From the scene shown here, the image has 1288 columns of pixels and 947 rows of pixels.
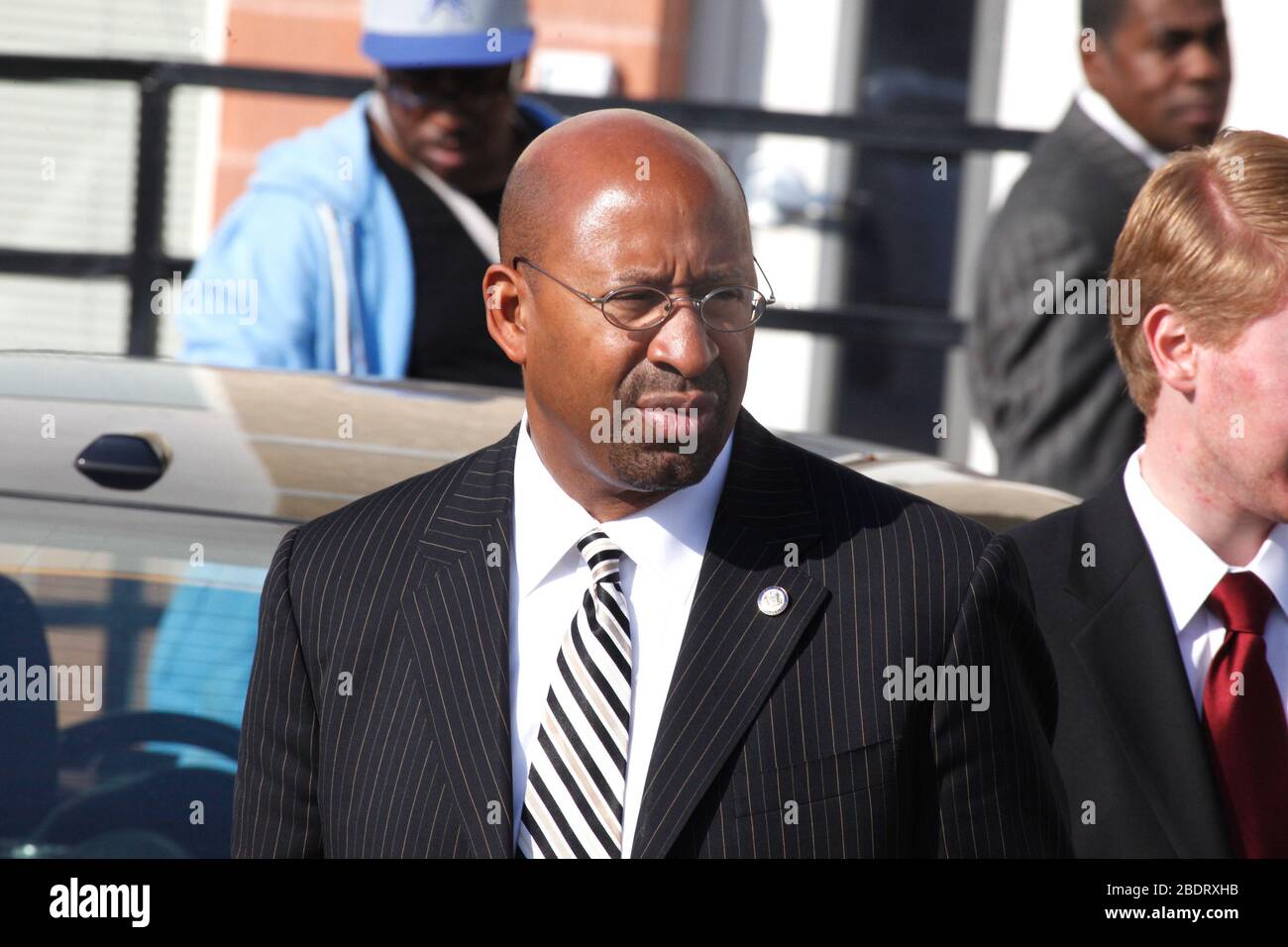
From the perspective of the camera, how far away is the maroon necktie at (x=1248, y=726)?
7.50 ft

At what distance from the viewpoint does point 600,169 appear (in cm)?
199

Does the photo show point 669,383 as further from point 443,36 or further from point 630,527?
point 443,36

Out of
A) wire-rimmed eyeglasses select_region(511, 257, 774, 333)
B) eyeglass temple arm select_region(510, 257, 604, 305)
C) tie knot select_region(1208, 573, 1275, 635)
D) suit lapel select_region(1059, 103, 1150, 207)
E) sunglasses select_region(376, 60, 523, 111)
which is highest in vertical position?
sunglasses select_region(376, 60, 523, 111)

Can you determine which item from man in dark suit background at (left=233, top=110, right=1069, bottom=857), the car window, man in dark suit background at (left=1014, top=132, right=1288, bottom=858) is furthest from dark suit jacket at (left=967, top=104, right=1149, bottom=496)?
man in dark suit background at (left=233, top=110, right=1069, bottom=857)

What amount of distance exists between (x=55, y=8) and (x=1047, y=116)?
4058 millimetres

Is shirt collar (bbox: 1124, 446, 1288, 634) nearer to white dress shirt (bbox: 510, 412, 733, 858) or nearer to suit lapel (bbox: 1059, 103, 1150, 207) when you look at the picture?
white dress shirt (bbox: 510, 412, 733, 858)

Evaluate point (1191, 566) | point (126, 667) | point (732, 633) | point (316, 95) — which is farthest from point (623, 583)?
→ point (316, 95)

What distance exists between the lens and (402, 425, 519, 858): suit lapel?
6.35 feet

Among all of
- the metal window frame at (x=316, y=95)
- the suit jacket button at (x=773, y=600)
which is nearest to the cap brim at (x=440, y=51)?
the metal window frame at (x=316, y=95)

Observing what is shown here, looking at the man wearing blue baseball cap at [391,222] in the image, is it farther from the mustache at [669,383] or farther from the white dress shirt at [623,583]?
the mustache at [669,383]

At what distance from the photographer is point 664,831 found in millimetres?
1889

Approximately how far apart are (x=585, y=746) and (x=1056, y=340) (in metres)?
2.78
